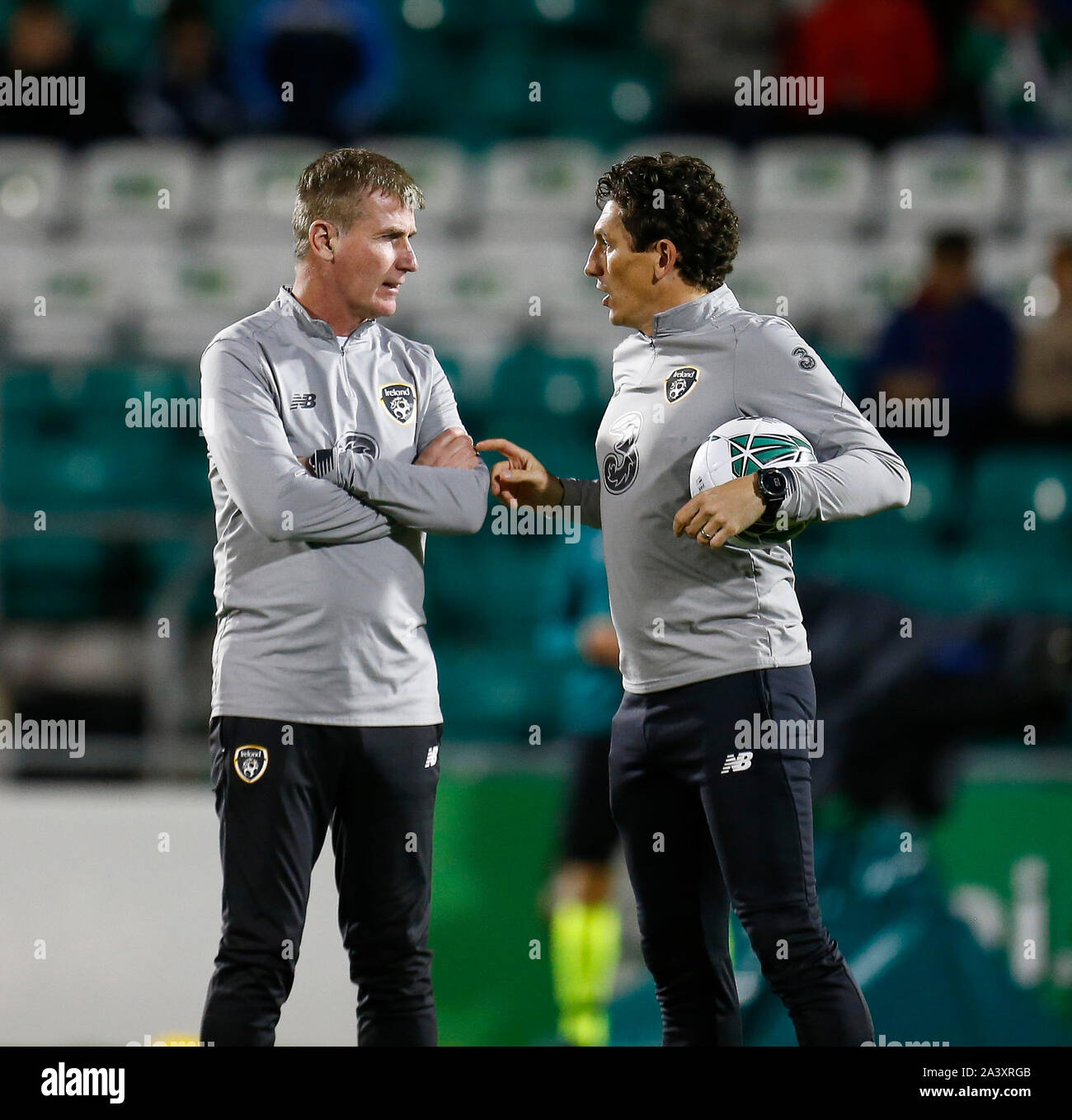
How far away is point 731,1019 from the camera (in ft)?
7.59

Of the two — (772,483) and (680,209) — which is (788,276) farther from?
(772,483)

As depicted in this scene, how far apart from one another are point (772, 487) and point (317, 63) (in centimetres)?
420

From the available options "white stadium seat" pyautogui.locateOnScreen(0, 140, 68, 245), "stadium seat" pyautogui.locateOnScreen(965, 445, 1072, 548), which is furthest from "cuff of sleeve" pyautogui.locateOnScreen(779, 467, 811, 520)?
"white stadium seat" pyautogui.locateOnScreen(0, 140, 68, 245)

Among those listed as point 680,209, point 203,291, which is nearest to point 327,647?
point 680,209

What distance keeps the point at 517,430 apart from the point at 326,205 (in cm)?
289

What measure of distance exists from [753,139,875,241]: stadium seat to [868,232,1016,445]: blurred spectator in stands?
27.6 inches

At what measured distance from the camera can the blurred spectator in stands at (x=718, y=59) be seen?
19.2 feet

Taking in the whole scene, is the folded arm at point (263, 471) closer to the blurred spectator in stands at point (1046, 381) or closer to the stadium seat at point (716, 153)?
the blurred spectator in stands at point (1046, 381)

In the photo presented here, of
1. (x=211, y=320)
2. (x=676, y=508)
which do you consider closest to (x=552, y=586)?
(x=676, y=508)

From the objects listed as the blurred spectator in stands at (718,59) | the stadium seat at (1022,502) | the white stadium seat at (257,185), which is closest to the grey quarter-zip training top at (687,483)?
the stadium seat at (1022,502)

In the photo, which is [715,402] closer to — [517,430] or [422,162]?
[517,430]

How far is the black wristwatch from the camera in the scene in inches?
85.6

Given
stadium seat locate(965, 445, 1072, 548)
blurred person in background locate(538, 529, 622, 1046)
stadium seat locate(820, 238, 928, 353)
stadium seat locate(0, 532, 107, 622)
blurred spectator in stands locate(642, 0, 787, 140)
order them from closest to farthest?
blurred person in background locate(538, 529, 622, 1046), stadium seat locate(965, 445, 1072, 548), stadium seat locate(0, 532, 107, 622), stadium seat locate(820, 238, 928, 353), blurred spectator in stands locate(642, 0, 787, 140)

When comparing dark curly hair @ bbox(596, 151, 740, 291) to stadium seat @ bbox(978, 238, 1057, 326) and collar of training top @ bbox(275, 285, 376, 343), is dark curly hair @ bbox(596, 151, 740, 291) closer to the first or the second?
collar of training top @ bbox(275, 285, 376, 343)
